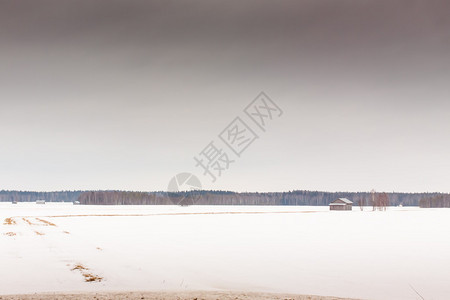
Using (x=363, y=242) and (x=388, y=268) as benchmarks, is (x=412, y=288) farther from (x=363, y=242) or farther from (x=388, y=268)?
(x=363, y=242)

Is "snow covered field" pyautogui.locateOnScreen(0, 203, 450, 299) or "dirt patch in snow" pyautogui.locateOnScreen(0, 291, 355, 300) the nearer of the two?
"dirt patch in snow" pyautogui.locateOnScreen(0, 291, 355, 300)

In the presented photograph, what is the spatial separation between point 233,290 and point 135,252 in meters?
12.2

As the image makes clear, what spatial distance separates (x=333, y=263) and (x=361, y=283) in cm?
535

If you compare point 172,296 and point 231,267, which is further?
point 231,267

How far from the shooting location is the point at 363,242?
3388cm

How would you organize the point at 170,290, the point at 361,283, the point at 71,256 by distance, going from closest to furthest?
the point at 170,290 < the point at 361,283 < the point at 71,256

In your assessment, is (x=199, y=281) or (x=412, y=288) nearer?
(x=412, y=288)

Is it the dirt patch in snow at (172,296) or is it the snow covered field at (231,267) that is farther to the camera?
the snow covered field at (231,267)

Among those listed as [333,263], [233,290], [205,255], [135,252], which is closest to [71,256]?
[135,252]

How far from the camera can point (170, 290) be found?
1562 cm

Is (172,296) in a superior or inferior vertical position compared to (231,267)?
superior

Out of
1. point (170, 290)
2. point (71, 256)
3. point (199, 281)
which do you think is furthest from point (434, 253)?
point (71, 256)

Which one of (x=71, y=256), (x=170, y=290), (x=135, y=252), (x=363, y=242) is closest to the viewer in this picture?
(x=170, y=290)

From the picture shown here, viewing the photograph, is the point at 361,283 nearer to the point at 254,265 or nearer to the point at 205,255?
the point at 254,265
